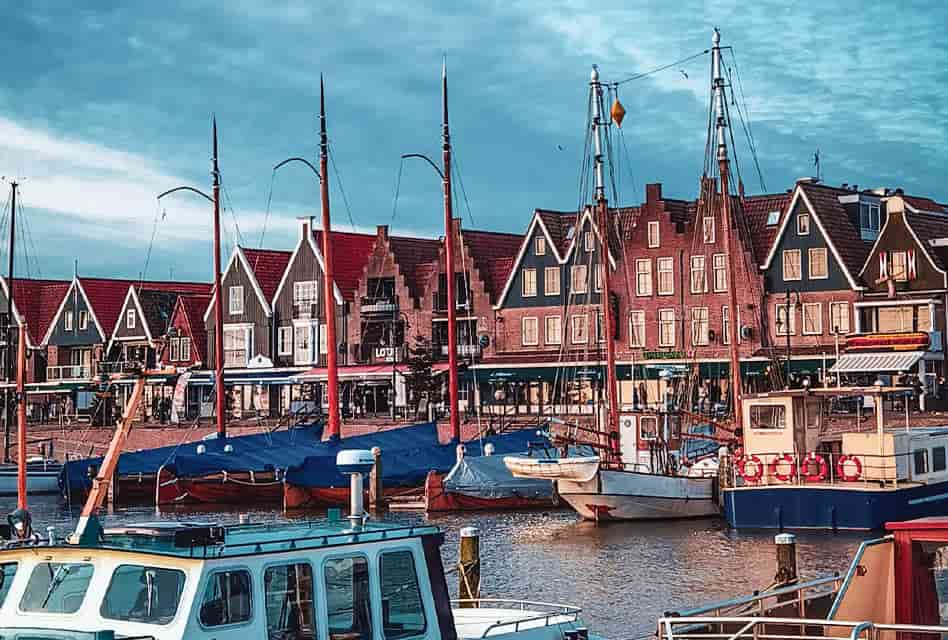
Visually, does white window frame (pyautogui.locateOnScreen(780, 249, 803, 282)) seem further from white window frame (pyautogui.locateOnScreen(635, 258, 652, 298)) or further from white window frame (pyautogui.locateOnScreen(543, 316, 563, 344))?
white window frame (pyautogui.locateOnScreen(543, 316, 563, 344))

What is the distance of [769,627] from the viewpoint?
1897 centimetres

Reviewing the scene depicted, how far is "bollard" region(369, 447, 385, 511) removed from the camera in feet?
160

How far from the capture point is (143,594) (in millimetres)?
13188

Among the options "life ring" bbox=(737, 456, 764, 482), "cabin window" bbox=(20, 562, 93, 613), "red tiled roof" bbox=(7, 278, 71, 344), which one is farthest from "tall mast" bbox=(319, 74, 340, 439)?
"red tiled roof" bbox=(7, 278, 71, 344)

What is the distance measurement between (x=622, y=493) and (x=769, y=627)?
88.8 ft

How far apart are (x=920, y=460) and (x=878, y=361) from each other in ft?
79.1

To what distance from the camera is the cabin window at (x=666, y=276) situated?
7600cm

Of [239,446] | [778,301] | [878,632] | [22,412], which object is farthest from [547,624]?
[778,301]

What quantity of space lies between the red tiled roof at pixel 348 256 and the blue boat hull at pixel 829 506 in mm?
48955

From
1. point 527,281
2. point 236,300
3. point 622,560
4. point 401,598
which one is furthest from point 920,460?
point 236,300

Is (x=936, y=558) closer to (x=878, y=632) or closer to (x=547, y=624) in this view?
(x=878, y=632)

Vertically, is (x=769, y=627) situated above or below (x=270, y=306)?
below

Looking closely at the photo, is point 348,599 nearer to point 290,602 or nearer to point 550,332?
point 290,602

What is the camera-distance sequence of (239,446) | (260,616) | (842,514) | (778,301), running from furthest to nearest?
(778,301), (239,446), (842,514), (260,616)
